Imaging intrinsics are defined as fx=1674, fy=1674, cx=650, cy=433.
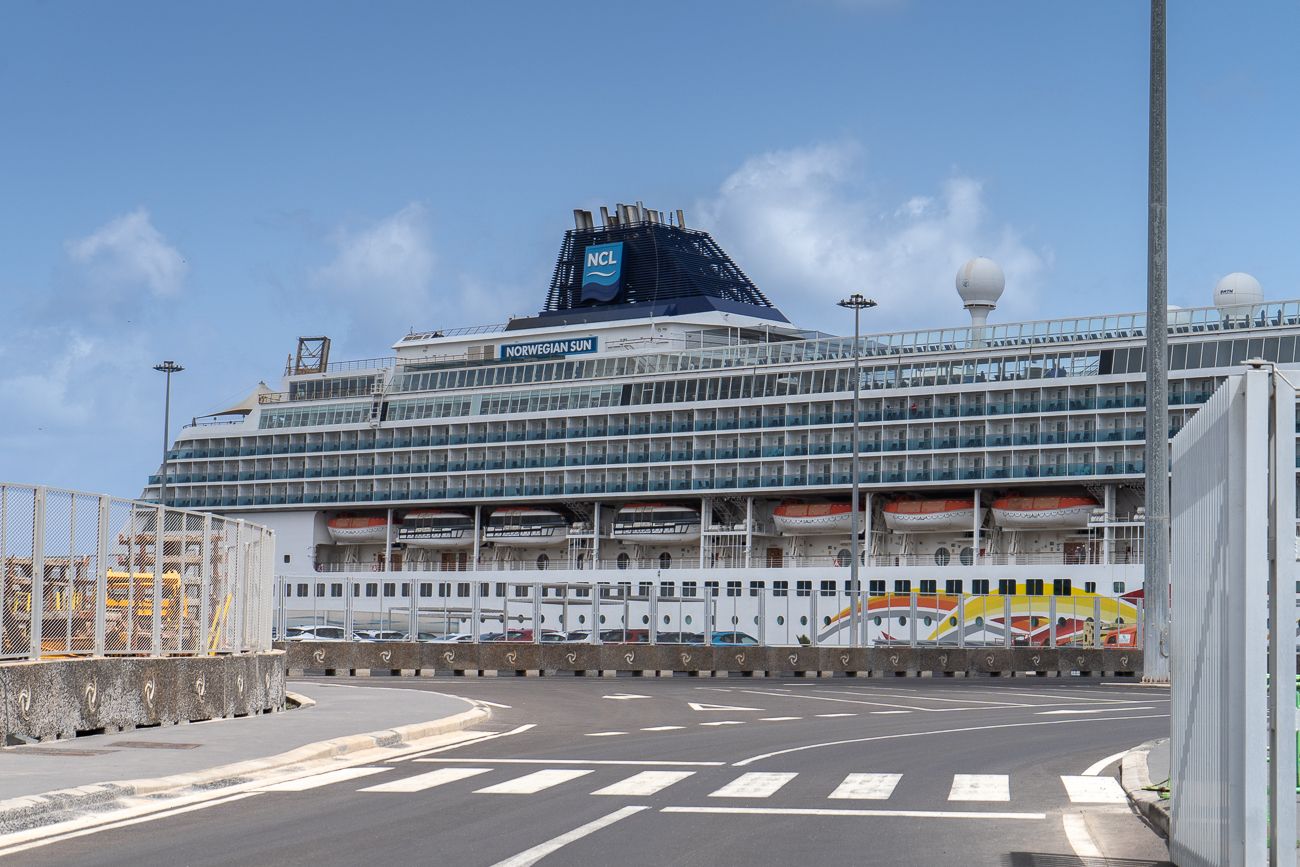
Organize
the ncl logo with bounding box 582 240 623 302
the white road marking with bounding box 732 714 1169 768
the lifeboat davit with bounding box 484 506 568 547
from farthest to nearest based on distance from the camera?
the ncl logo with bounding box 582 240 623 302 → the lifeboat davit with bounding box 484 506 568 547 → the white road marking with bounding box 732 714 1169 768

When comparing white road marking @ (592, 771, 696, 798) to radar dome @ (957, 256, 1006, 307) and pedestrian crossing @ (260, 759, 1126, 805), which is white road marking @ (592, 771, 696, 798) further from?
radar dome @ (957, 256, 1006, 307)

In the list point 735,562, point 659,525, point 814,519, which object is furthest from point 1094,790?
point 659,525

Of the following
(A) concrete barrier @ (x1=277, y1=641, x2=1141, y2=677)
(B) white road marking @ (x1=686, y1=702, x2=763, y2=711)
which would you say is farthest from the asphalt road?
(A) concrete barrier @ (x1=277, y1=641, x2=1141, y2=677)

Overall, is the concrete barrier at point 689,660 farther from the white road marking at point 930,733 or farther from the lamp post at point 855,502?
the white road marking at point 930,733

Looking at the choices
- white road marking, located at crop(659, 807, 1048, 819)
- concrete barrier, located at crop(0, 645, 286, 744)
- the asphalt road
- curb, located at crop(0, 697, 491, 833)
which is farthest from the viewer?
concrete barrier, located at crop(0, 645, 286, 744)

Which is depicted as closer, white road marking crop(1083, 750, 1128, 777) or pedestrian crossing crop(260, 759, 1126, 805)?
pedestrian crossing crop(260, 759, 1126, 805)

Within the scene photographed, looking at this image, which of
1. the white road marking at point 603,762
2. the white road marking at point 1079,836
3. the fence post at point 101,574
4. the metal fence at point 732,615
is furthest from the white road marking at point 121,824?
the metal fence at point 732,615

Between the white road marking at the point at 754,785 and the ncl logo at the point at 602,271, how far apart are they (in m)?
85.6

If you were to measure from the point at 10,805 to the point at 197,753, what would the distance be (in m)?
4.57

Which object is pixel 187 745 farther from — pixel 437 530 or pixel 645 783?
pixel 437 530

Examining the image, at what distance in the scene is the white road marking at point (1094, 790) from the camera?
14.0 m

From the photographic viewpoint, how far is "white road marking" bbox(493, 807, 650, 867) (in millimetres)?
10031

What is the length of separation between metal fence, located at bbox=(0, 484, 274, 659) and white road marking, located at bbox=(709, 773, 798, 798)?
7.35 metres

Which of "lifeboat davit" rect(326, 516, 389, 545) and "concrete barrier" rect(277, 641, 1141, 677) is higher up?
"lifeboat davit" rect(326, 516, 389, 545)
